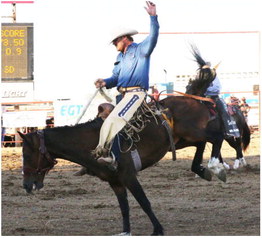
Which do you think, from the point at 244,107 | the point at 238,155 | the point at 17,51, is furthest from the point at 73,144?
the point at 244,107

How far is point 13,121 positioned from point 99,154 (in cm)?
1321

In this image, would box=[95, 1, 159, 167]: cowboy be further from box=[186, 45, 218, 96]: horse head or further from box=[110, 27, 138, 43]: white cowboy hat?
box=[186, 45, 218, 96]: horse head

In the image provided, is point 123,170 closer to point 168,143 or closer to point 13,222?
point 168,143

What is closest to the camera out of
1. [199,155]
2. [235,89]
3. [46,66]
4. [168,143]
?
[168,143]

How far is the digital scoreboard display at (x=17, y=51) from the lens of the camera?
17.9m

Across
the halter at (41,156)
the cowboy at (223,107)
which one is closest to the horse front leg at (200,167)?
the halter at (41,156)

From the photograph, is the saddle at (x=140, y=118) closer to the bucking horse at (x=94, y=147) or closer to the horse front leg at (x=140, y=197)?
the bucking horse at (x=94, y=147)

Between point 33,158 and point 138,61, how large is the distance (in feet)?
4.61

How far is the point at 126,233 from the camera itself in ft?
22.8

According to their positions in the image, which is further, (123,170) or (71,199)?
(71,199)

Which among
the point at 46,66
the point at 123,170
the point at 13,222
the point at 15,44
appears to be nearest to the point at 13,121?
the point at 15,44

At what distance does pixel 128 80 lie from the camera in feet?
23.3

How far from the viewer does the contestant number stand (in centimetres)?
1795

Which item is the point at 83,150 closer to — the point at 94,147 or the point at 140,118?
the point at 94,147
